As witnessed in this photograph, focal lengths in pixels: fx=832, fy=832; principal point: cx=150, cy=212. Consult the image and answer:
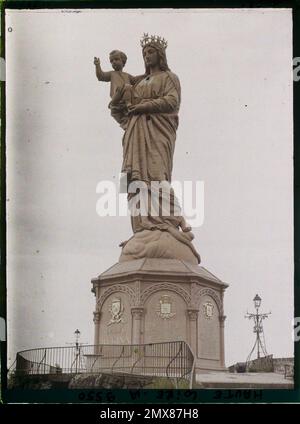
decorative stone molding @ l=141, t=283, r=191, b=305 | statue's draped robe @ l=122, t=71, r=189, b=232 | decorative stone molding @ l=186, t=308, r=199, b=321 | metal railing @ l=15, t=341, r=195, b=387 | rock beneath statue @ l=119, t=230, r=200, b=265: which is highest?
statue's draped robe @ l=122, t=71, r=189, b=232

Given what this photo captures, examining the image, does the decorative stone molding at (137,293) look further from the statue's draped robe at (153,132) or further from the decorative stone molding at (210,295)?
the statue's draped robe at (153,132)

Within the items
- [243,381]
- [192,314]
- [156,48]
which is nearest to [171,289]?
[192,314]

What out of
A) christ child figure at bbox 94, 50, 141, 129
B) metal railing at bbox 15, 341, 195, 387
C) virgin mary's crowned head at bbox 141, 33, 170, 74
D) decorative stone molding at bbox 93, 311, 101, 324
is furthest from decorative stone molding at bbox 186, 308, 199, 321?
virgin mary's crowned head at bbox 141, 33, 170, 74

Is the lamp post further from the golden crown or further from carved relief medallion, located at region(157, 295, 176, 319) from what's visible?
the golden crown

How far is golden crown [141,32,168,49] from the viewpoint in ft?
46.7

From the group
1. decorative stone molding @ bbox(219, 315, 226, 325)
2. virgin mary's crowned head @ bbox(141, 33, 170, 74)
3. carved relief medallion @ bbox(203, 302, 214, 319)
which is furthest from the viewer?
virgin mary's crowned head @ bbox(141, 33, 170, 74)

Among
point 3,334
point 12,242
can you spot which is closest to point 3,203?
→ point 12,242

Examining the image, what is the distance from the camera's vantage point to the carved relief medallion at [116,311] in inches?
534

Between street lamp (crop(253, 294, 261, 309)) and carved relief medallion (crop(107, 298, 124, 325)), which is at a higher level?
street lamp (crop(253, 294, 261, 309))

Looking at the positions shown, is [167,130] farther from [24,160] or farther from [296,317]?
[296,317]

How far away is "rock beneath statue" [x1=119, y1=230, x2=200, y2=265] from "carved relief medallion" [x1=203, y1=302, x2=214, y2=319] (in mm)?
725

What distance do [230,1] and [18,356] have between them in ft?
21.6
